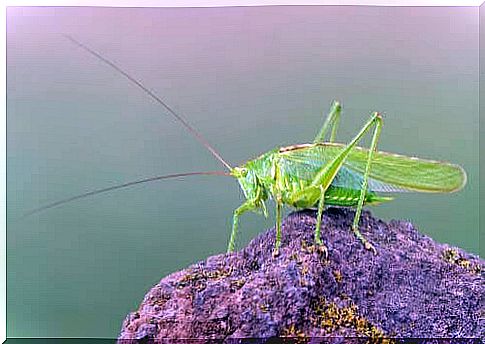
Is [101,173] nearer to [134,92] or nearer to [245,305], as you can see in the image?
[134,92]

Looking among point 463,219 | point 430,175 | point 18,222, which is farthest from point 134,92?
point 463,219

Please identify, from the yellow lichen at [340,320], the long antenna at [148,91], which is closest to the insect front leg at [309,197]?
the yellow lichen at [340,320]

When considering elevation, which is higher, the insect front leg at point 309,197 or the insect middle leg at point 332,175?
the insect middle leg at point 332,175

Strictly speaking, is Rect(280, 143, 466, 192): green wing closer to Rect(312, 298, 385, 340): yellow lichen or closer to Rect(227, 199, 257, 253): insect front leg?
Rect(227, 199, 257, 253): insect front leg

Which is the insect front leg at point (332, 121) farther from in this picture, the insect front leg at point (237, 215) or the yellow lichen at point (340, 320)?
the yellow lichen at point (340, 320)

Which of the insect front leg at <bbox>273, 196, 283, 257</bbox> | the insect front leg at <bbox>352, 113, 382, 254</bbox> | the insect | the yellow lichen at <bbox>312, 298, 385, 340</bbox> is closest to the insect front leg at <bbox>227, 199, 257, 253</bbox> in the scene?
the insect

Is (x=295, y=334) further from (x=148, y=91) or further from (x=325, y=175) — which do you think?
(x=148, y=91)

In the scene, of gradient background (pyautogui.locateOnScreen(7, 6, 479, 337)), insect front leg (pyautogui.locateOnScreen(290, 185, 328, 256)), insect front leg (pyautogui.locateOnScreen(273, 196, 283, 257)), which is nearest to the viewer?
insect front leg (pyautogui.locateOnScreen(273, 196, 283, 257))
